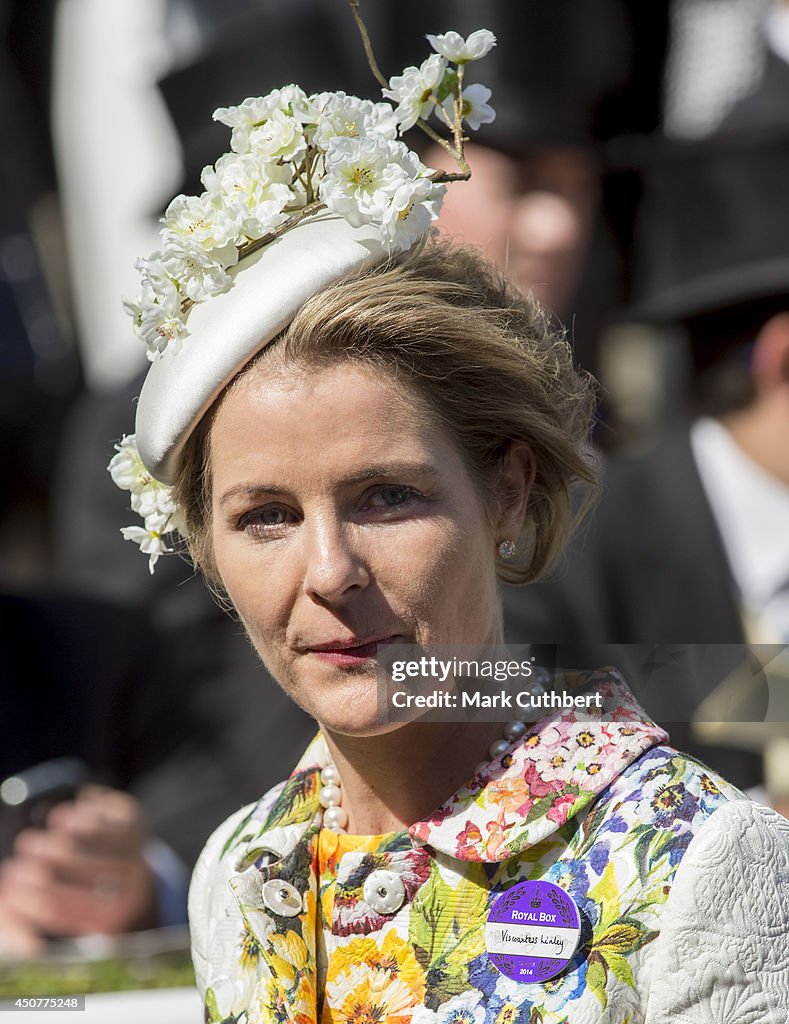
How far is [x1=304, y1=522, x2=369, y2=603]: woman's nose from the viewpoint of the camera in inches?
53.9

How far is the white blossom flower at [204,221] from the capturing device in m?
1.50

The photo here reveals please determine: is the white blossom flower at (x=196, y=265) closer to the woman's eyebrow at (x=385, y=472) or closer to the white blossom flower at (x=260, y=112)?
the white blossom flower at (x=260, y=112)

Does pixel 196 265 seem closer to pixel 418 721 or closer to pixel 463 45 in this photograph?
pixel 463 45

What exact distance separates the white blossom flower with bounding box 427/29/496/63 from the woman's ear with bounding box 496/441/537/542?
16.6 inches

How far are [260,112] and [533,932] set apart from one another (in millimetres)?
905

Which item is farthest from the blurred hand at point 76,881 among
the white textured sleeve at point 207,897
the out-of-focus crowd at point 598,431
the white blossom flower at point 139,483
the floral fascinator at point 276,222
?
the floral fascinator at point 276,222

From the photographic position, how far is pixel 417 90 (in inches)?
60.3

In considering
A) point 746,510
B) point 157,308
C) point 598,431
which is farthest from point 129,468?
point 598,431

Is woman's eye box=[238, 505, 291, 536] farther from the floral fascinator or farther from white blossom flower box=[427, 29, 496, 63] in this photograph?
white blossom flower box=[427, 29, 496, 63]

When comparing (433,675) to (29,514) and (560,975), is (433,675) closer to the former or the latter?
(560,975)

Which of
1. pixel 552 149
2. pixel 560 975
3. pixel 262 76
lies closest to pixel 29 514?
pixel 262 76

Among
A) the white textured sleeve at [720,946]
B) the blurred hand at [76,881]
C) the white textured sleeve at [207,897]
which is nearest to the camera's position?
the white textured sleeve at [720,946]

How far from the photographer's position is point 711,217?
13.5 feet

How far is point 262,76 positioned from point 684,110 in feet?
4.26
